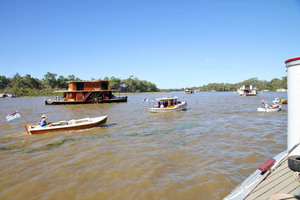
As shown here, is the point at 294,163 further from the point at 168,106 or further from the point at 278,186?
the point at 168,106

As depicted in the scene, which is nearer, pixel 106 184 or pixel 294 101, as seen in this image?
pixel 294 101

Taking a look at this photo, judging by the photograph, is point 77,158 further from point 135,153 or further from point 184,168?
point 184,168

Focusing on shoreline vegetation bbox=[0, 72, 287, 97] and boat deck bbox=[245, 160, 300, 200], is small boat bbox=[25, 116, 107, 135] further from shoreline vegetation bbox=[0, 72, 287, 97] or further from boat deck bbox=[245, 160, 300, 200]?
shoreline vegetation bbox=[0, 72, 287, 97]

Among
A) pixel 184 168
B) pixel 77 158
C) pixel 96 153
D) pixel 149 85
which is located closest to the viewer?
pixel 184 168

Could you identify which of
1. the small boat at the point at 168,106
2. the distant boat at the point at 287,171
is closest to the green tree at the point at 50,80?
the small boat at the point at 168,106

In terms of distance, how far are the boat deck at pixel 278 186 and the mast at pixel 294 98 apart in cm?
71

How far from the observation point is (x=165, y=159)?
27.7ft

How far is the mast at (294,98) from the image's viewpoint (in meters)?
3.54

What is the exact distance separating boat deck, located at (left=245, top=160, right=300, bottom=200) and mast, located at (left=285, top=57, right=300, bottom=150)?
71cm

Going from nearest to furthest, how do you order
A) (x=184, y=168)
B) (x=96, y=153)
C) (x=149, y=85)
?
A: (x=184, y=168)
(x=96, y=153)
(x=149, y=85)

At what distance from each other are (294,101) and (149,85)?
159645mm

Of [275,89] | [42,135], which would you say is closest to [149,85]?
[275,89]

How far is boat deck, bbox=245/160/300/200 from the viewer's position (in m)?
2.90

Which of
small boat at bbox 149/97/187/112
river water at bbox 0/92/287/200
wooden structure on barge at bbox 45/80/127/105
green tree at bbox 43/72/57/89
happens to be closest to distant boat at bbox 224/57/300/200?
river water at bbox 0/92/287/200
